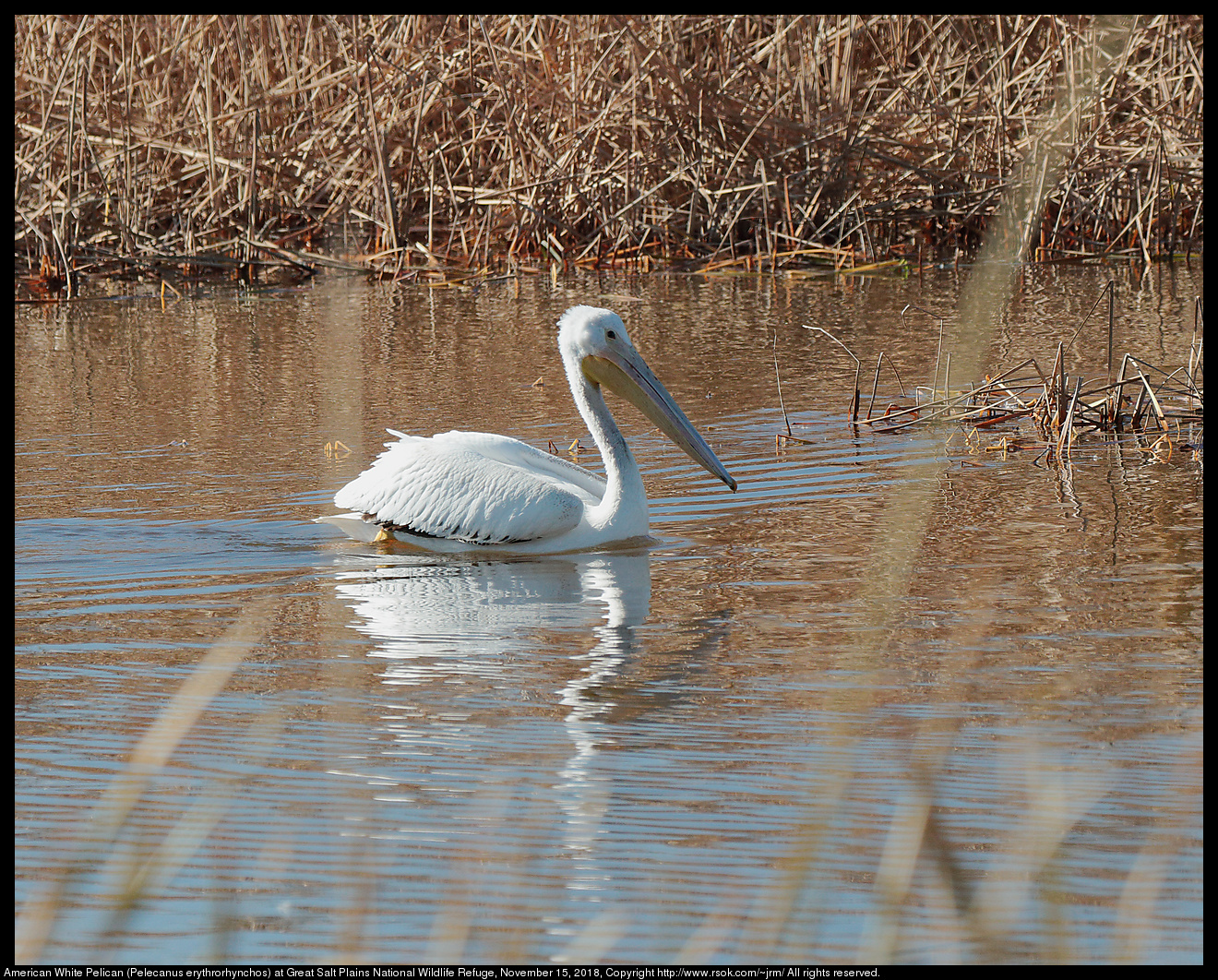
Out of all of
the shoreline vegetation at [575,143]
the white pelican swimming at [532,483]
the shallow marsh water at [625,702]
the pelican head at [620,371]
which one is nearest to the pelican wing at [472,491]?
the white pelican swimming at [532,483]

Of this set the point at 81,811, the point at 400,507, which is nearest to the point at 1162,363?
the point at 400,507

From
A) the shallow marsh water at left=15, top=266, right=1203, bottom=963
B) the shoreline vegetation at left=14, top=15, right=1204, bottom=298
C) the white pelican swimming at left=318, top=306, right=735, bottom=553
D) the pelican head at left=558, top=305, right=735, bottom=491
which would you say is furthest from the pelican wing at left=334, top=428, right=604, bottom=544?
the shoreline vegetation at left=14, top=15, right=1204, bottom=298

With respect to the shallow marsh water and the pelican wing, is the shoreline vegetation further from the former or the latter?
the pelican wing

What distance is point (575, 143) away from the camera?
425 inches

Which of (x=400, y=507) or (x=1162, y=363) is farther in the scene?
(x=1162, y=363)

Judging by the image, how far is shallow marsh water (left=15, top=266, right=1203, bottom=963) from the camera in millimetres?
A: 2271

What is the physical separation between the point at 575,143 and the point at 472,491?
250 inches

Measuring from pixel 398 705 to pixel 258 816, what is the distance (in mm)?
680

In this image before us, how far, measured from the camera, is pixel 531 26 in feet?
35.9

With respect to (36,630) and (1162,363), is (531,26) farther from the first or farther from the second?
(36,630)

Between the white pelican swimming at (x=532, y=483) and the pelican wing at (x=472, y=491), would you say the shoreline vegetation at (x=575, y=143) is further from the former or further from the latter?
the pelican wing at (x=472, y=491)

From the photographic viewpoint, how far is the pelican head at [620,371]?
16.8 feet

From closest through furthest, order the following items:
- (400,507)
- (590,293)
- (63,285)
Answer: (400,507)
(590,293)
(63,285)

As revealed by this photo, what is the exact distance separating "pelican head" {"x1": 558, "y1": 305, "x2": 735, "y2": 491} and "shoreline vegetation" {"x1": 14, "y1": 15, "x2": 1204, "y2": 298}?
5632mm
